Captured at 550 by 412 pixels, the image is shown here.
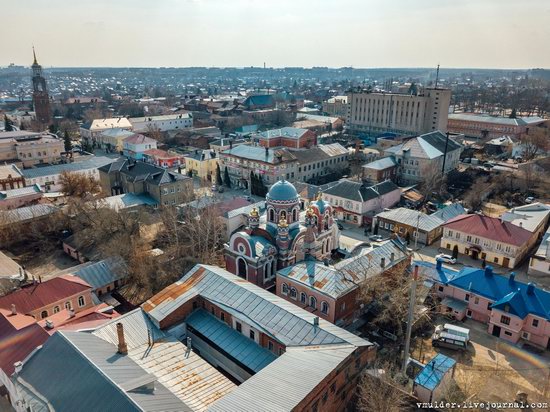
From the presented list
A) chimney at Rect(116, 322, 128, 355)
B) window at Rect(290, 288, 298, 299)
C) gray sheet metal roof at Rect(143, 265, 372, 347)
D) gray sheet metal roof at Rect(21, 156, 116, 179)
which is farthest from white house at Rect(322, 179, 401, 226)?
gray sheet metal roof at Rect(21, 156, 116, 179)

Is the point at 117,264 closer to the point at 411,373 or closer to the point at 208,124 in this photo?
the point at 411,373

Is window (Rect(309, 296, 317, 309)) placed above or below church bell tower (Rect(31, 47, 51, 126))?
below

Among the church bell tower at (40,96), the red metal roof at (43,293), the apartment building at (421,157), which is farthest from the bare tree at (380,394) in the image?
the church bell tower at (40,96)

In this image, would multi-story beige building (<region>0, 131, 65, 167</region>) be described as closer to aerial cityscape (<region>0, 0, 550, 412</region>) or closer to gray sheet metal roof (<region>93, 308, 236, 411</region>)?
aerial cityscape (<region>0, 0, 550, 412</region>)

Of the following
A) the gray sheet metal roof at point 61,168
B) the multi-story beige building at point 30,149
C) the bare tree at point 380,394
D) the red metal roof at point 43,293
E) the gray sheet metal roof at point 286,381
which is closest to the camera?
the gray sheet metal roof at point 286,381

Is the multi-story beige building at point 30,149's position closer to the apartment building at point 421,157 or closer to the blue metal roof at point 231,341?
the apartment building at point 421,157

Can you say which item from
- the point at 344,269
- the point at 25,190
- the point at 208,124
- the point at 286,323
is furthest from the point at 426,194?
the point at 208,124

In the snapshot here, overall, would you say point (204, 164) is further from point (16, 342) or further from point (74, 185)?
point (16, 342)

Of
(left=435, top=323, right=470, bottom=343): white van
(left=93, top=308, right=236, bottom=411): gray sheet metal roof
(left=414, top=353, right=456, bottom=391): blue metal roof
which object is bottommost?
(left=435, top=323, right=470, bottom=343): white van
